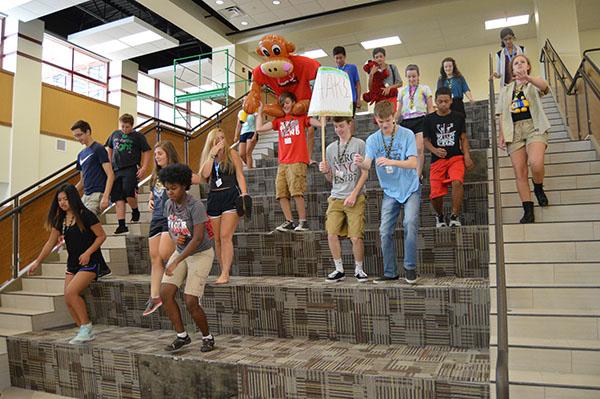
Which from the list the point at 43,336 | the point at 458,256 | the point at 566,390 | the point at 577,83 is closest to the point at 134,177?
the point at 43,336

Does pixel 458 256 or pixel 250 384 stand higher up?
pixel 458 256

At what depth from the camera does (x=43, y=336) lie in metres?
4.23

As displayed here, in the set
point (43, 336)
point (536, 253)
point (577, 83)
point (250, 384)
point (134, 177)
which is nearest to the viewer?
point (250, 384)

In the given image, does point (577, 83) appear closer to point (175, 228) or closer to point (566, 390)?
point (566, 390)

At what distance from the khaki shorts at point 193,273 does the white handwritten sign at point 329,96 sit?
1340 mm

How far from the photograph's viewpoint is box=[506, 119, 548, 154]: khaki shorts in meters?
4.16

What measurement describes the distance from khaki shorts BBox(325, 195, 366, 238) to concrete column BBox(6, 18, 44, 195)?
9.81 metres

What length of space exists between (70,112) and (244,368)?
11.9 m

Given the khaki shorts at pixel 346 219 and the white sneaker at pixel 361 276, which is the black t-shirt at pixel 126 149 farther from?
the white sneaker at pixel 361 276

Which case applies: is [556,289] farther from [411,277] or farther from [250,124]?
[250,124]

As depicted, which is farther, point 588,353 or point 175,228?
point 175,228

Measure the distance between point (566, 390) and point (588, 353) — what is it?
0.34 metres

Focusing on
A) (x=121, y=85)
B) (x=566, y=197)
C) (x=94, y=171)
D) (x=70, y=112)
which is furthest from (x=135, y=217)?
(x=121, y=85)

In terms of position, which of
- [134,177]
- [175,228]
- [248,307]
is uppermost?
[134,177]
